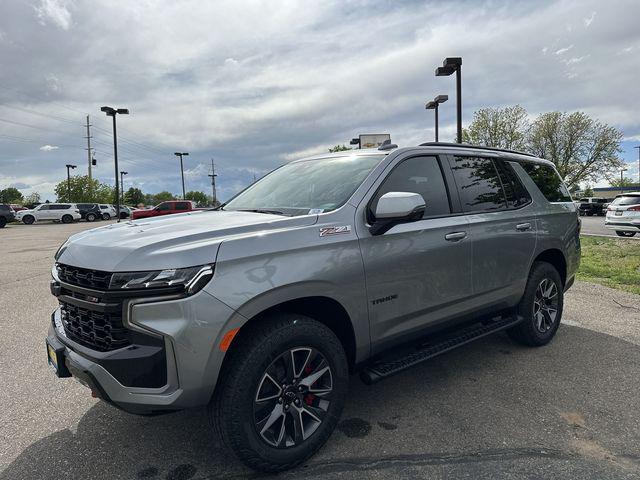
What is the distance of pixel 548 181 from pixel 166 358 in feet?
14.0

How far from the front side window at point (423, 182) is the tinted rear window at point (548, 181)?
1533mm

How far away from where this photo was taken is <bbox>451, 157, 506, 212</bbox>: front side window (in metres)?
3.62

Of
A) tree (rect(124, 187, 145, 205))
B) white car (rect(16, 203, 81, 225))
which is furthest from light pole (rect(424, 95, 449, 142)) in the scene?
tree (rect(124, 187, 145, 205))

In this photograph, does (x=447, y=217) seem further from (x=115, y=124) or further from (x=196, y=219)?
(x=115, y=124)

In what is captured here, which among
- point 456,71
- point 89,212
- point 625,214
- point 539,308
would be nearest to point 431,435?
point 539,308

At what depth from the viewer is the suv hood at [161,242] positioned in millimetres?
2141

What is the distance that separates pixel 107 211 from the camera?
4669 cm

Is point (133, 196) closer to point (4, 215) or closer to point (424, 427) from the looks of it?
point (4, 215)

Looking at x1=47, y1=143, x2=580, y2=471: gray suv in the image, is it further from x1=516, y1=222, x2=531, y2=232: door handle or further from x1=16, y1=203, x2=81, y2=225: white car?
x1=16, y1=203, x2=81, y2=225: white car

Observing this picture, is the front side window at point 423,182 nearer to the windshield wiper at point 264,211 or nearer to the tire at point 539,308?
the windshield wiper at point 264,211

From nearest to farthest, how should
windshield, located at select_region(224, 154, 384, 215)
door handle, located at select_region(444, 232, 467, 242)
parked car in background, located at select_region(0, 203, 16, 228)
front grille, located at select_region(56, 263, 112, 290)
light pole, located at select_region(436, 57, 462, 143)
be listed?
front grille, located at select_region(56, 263, 112, 290) → windshield, located at select_region(224, 154, 384, 215) → door handle, located at select_region(444, 232, 467, 242) → light pole, located at select_region(436, 57, 462, 143) → parked car in background, located at select_region(0, 203, 16, 228)

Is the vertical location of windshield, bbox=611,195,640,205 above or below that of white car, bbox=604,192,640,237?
above

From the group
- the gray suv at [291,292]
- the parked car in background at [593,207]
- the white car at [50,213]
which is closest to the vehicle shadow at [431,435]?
the gray suv at [291,292]

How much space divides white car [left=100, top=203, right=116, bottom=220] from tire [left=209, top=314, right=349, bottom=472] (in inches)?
1916
